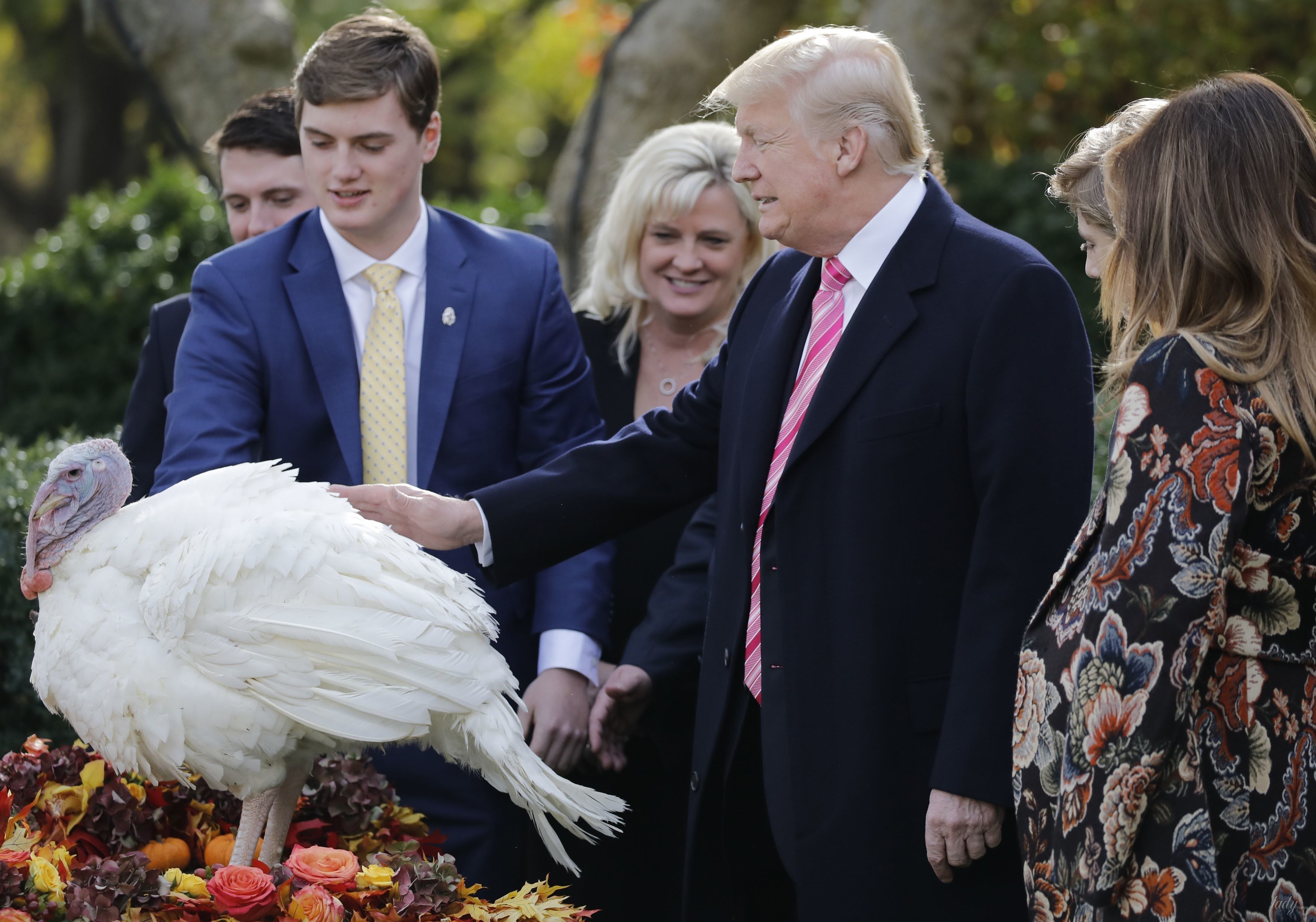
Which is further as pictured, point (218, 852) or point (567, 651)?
point (567, 651)

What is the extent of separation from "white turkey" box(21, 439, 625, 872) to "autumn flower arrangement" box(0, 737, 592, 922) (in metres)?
0.19

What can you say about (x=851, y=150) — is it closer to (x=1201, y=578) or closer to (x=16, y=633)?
(x=1201, y=578)

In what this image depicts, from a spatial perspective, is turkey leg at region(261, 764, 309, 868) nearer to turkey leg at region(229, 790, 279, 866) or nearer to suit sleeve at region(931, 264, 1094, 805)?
turkey leg at region(229, 790, 279, 866)

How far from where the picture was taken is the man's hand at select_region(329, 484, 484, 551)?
9.80 ft

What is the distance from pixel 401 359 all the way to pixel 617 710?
41.9 inches

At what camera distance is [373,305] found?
11.1ft

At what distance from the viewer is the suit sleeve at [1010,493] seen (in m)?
2.50

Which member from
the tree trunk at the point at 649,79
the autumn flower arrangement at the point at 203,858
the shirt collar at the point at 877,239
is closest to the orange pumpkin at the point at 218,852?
the autumn flower arrangement at the point at 203,858

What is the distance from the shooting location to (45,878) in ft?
7.86

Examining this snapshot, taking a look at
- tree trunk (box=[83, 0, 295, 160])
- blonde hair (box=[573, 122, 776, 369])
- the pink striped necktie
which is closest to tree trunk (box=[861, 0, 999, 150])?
tree trunk (box=[83, 0, 295, 160])

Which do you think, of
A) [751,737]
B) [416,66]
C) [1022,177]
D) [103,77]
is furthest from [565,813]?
[103,77]

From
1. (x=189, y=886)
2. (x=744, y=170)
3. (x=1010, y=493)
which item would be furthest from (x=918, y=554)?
(x=189, y=886)

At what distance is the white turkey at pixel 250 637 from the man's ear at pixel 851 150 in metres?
1.21

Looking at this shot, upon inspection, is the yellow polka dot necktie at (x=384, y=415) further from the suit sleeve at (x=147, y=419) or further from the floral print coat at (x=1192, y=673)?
the floral print coat at (x=1192, y=673)
